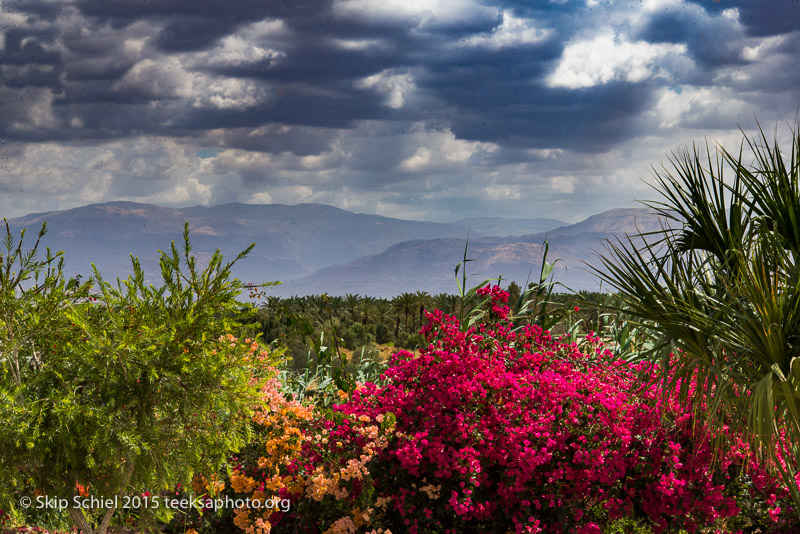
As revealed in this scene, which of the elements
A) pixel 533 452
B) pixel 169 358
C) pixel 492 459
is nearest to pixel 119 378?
pixel 169 358

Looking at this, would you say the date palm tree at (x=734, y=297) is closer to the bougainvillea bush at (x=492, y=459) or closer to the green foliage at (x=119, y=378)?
the bougainvillea bush at (x=492, y=459)

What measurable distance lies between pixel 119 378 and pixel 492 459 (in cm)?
274

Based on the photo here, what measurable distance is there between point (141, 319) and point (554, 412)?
3.19 metres

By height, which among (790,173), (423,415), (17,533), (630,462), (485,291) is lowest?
(17,533)

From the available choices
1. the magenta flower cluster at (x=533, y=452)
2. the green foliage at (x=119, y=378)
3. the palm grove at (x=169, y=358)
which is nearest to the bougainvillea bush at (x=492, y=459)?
the magenta flower cluster at (x=533, y=452)

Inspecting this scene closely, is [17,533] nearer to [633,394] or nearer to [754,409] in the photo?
[633,394]

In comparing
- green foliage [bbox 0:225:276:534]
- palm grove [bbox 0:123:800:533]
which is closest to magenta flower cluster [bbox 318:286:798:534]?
palm grove [bbox 0:123:800:533]

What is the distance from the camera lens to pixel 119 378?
12.7ft

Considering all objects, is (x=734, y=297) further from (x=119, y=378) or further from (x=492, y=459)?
(x=119, y=378)

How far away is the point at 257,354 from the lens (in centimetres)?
449

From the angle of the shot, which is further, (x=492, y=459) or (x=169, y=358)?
Result: (x=492, y=459)

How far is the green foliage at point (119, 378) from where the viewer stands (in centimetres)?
377

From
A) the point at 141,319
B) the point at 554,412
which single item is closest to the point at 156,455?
the point at 141,319

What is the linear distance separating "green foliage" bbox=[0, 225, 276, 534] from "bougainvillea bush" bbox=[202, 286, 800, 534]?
55.6 inches
